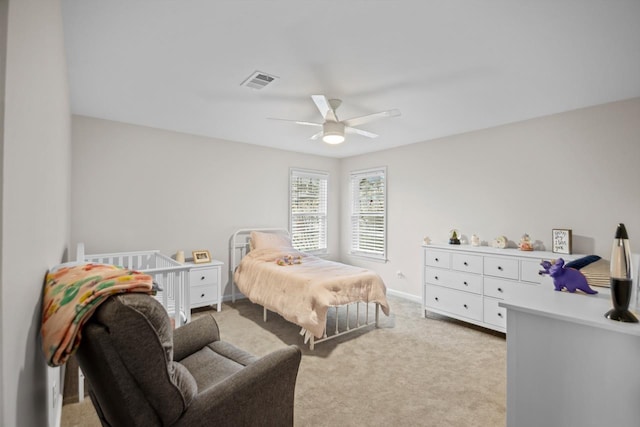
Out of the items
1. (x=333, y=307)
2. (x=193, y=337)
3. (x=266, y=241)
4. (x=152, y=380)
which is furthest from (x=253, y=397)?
(x=266, y=241)

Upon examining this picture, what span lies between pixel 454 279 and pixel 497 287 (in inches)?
Answer: 19.3

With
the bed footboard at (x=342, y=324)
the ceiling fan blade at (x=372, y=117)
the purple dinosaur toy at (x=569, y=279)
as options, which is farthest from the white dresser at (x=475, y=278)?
the ceiling fan blade at (x=372, y=117)

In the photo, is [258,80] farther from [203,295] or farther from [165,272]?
[203,295]

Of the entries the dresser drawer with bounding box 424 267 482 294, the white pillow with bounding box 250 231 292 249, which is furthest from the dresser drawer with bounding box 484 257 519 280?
the white pillow with bounding box 250 231 292 249

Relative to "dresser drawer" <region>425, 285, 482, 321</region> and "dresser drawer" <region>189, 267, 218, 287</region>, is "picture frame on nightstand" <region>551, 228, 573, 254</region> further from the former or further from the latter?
"dresser drawer" <region>189, 267, 218, 287</region>

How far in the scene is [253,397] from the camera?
1362 mm

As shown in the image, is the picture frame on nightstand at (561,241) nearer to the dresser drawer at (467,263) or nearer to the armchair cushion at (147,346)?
the dresser drawer at (467,263)

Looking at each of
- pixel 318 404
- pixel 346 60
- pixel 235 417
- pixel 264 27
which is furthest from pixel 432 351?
pixel 264 27

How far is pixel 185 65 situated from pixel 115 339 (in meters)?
2.09

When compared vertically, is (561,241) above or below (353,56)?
below

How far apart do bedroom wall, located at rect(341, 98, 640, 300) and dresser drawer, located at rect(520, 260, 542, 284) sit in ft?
1.74

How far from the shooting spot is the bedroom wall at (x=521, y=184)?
2992mm

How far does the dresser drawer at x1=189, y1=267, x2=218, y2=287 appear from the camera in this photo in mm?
3929

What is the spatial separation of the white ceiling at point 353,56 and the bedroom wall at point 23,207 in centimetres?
75
